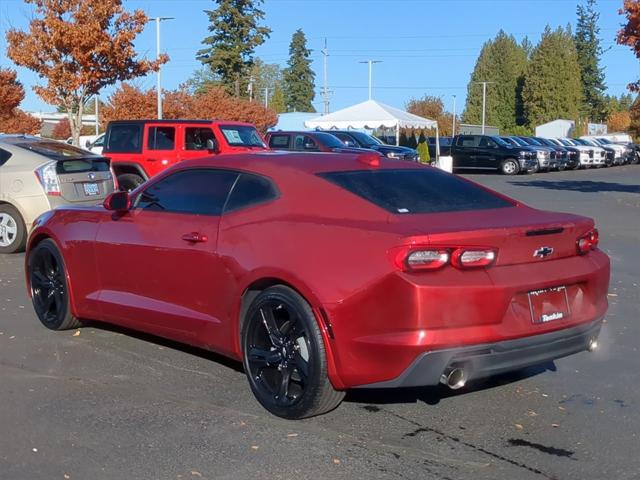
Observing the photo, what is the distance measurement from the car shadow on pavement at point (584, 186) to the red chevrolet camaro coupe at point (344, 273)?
21.4m

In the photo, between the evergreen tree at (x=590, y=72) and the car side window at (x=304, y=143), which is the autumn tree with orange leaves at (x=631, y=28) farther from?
the evergreen tree at (x=590, y=72)

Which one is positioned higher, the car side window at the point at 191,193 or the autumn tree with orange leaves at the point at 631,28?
the autumn tree with orange leaves at the point at 631,28

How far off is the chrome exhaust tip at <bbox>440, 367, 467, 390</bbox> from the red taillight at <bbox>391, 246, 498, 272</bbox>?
0.55 meters

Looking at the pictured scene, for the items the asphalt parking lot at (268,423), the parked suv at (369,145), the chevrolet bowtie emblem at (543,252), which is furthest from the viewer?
the parked suv at (369,145)

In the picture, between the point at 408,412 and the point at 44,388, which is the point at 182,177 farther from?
the point at 408,412

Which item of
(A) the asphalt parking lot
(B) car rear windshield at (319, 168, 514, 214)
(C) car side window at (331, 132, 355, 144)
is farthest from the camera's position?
(C) car side window at (331, 132, 355, 144)

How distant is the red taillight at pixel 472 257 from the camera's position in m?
4.42

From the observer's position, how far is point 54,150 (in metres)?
11.5

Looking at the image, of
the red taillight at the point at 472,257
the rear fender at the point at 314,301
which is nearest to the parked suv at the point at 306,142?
the rear fender at the point at 314,301

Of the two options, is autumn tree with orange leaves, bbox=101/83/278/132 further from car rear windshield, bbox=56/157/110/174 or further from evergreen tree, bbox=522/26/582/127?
evergreen tree, bbox=522/26/582/127

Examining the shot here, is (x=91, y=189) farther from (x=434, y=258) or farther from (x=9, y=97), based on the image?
(x=9, y=97)

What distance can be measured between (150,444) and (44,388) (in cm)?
130

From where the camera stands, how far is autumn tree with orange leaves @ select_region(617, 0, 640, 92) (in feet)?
65.6

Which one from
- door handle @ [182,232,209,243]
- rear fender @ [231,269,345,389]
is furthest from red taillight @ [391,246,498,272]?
door handle @ [182,232,209,243]
